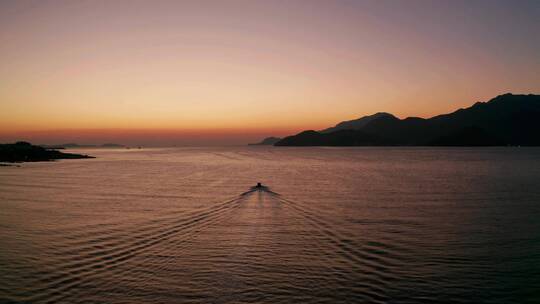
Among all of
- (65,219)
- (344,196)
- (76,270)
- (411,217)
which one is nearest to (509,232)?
(411,217)

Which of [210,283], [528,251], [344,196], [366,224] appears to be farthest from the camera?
[344,196]

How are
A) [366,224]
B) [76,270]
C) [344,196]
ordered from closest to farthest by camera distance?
[76,270] < [366,224] < [344,196]

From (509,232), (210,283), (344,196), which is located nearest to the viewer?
(210,283)

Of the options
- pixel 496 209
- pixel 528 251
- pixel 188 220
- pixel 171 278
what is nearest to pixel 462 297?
pixel 528 251

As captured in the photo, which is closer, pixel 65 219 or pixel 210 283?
pixel 210 283

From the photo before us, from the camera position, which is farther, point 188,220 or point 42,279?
A: point 188,220

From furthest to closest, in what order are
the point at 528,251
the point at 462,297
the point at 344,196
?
the point at 344,196, the point at 528,251, the point at 462,297

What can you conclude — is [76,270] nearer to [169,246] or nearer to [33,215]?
[169,246]

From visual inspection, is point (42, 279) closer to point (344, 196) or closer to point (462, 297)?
point (462, 297)
